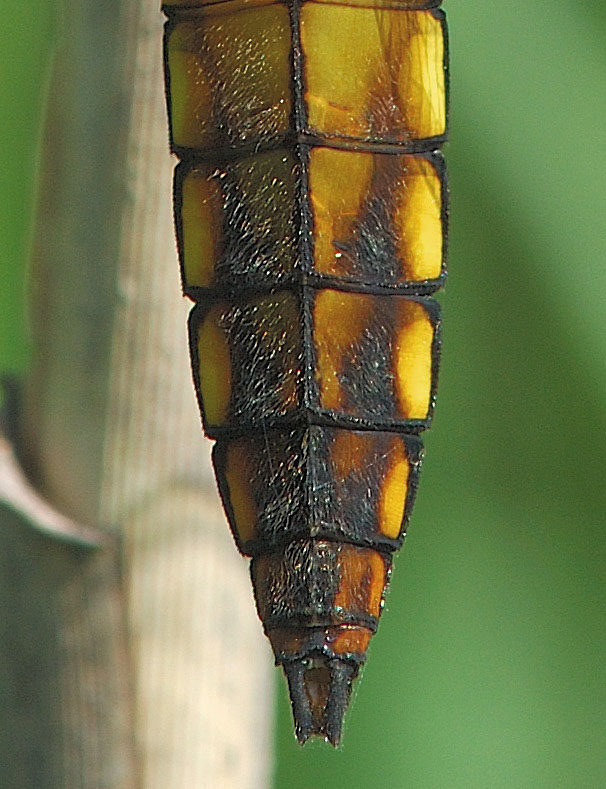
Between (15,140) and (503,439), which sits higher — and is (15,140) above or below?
above

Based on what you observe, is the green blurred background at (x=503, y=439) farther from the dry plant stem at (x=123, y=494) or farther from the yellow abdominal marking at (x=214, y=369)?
the yellow abdominal marking at (x=214, y=369)

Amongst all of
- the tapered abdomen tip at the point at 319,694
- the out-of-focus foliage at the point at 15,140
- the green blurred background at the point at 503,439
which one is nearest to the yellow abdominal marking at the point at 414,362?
the tapered abdomen tip at the point at 319,694

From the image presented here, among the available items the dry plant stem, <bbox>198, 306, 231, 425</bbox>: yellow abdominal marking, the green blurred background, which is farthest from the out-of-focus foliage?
<bbox>198, 306, 231, 425</bbox>: yellow abdominal marking

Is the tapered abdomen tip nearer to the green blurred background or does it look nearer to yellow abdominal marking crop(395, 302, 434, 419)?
yellow abdominal marking crop(395, 302, 434, 419)

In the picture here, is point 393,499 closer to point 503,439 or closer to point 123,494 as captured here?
point 123,494

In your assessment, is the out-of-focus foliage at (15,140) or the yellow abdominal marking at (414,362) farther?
the out-of-focus foliage at (15,140)

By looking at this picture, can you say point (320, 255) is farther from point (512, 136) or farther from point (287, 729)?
point (287, 729)

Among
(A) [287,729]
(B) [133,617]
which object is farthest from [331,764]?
(B) [133,617]

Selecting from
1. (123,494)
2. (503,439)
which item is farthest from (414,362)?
(503,439)
